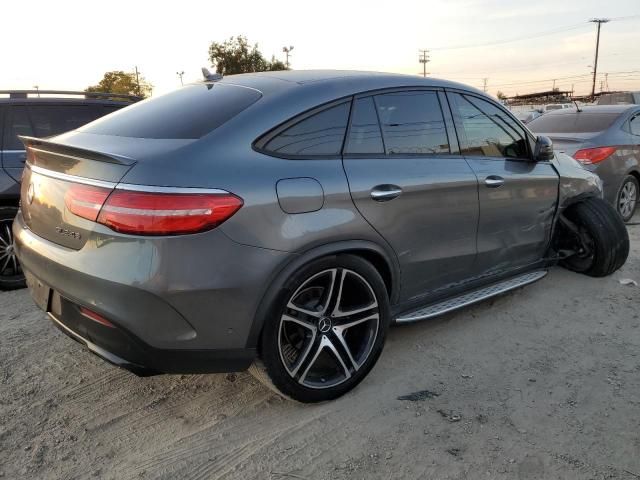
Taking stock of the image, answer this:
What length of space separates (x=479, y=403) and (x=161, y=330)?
172 centimetres

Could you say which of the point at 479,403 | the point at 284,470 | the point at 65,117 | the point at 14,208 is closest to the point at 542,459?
the point at 479,403

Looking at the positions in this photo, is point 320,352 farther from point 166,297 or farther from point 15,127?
point 15,127

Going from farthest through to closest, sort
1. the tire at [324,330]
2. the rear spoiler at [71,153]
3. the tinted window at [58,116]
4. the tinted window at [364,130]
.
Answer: the tinted window at [58,116], the tinted window at [364,130], the tire at [324,330], the rear spoiler at [71,153]

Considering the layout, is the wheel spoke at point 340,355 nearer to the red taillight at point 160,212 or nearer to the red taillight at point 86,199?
the red taillight at point 160,212

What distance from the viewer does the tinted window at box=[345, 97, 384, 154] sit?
3057 mm

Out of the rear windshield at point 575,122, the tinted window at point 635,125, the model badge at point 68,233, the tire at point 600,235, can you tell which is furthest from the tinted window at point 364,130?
the tinted window at point 635,125

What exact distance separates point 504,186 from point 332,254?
5.61ft

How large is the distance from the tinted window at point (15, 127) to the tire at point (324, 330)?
11.2 feet

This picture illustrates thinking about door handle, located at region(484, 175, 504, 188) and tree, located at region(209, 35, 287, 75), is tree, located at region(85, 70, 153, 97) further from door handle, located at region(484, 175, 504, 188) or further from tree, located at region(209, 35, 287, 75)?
door handle, located at region(484, 175, 504, 188)

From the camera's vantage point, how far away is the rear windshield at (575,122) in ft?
24.2

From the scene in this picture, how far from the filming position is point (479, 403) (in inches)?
117

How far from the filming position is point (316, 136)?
2.88 metres

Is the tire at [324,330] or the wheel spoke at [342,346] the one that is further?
the wheel spoke at [342,346]

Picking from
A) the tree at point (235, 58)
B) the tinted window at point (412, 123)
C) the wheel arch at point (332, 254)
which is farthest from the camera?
the tree at point (235, 58)
